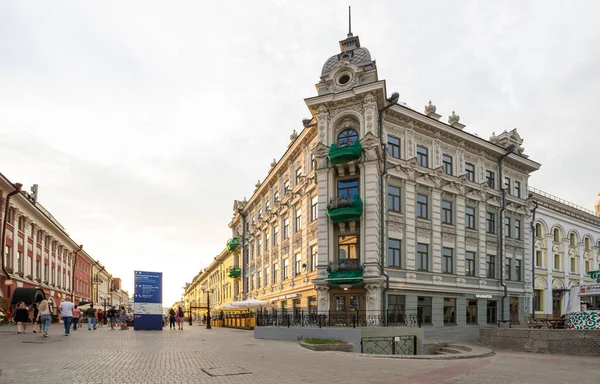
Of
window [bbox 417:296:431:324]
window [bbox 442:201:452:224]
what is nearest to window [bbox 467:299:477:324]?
Answer: window [bbox 417:296:431:324]

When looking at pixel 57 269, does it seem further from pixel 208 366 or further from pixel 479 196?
pixel 208 366

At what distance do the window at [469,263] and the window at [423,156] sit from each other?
700cm

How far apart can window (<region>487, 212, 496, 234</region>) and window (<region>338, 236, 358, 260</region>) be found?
12.8 meters

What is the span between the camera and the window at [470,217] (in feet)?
110

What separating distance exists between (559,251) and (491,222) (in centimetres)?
1129

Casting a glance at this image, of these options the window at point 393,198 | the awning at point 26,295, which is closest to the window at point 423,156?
the window at point 393,198

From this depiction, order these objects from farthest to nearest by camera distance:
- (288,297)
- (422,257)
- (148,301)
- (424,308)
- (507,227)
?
(507,227)
(288,297)
(422,257)
(424,308)
(148,301)

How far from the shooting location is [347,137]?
28.8m

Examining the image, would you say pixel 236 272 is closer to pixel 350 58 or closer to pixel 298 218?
pixel 298 218

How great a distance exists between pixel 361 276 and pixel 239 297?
32751 millimetres

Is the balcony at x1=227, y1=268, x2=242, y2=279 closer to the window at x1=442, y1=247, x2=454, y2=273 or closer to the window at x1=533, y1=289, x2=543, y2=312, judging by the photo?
the window at x1=442, y1=247, x2=454, y2=273

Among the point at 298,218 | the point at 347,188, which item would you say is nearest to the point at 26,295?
the point at 298,218

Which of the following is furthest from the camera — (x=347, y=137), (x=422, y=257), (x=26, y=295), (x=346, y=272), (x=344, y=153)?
(x=26, y=295)

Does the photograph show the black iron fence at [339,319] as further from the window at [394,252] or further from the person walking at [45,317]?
the person walking at [45,317]
